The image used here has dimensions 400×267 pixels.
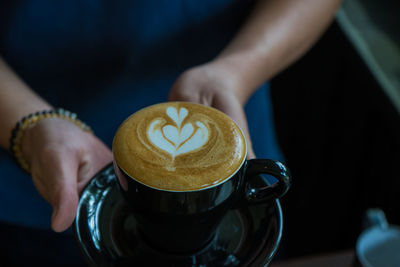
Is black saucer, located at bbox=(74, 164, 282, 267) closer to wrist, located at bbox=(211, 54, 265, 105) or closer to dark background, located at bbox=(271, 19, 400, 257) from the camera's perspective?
wrist, located at bbox=(211, 54, 265, 105)

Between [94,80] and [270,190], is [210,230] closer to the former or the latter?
[270,190]

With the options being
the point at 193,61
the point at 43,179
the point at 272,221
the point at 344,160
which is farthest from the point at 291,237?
the point at 43,179

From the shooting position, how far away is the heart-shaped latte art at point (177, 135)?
49 centimetres

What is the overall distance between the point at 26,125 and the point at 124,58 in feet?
0.75

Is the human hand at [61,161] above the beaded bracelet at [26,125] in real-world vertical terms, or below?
below

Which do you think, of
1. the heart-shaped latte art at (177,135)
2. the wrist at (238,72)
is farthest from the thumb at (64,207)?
the wrist at (238,72)

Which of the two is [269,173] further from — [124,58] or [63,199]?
[124,58]

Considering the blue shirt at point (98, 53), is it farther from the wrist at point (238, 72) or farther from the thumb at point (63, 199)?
the thumb at point (63, 199)

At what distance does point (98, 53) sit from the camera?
0.78 m

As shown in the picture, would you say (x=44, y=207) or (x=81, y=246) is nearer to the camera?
(x=81, y=246)

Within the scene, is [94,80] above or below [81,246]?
above

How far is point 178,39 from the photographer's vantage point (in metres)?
0.81

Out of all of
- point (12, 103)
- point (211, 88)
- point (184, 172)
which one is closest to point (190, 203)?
point (184, 172)

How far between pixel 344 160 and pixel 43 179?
87 centimetres
